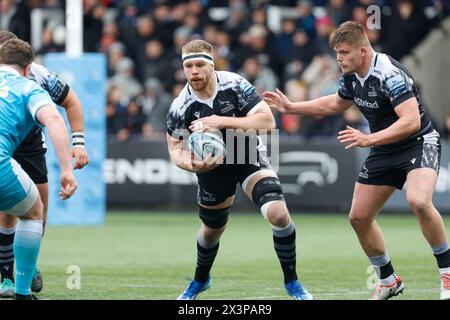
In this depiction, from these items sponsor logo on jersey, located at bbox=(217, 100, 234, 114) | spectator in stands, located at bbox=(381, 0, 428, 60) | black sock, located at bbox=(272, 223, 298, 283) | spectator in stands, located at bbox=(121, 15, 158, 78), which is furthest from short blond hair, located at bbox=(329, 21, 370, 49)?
spectator in stands, located at bbox=(121, 15, 158, 78)

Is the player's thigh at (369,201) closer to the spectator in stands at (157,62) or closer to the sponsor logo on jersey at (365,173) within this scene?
the sponsor logo on jersey at (365,173)

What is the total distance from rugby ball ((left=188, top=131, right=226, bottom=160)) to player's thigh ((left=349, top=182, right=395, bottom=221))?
1.36 m

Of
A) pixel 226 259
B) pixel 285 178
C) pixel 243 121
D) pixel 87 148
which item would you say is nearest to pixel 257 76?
pixel 285 178

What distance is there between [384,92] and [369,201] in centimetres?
99

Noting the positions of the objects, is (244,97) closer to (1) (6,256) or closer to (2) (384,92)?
(2) (384,92)

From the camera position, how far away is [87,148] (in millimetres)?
17703

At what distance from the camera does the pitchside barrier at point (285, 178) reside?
1931 centimetres

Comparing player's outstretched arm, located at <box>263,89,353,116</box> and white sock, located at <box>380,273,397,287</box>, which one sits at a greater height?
player's outstretched arm, located at <box>263,89,353,116</box>

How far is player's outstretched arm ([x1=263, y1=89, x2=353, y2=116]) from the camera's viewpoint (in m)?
10.2

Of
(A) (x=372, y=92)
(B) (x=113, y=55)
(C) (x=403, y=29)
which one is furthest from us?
(B) (x=113, y=55)

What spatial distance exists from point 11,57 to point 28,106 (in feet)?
1.72

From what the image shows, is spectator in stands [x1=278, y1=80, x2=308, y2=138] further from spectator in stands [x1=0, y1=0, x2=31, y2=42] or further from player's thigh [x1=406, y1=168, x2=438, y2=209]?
player's thigh [x1=406, y1=168, x2=438, y2=209]

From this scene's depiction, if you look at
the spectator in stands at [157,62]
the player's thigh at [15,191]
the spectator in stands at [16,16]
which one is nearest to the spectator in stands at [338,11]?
the spectator in stands at [157,62]
